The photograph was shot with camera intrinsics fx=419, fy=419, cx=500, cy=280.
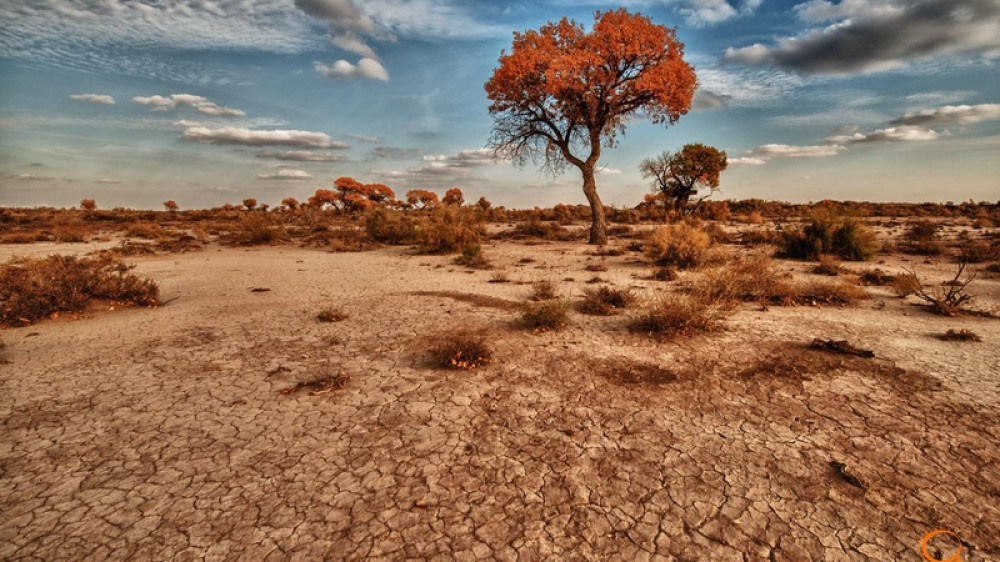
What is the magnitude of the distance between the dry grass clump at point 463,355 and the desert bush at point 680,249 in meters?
7.32

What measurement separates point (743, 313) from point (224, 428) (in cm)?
679

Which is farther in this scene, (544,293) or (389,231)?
(389,231)

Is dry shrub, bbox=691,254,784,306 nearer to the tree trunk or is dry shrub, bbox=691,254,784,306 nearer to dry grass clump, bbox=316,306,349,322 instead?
dry grass clump, bbox=316,306,349,322

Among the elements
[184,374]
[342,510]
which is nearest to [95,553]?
[342,510]

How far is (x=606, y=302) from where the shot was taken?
6.82m

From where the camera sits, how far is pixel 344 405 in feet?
12.6

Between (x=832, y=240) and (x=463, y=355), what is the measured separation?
12024mm

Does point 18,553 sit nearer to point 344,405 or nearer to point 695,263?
point 344,405

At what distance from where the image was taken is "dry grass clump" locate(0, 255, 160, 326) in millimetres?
6211

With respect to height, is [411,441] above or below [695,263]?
below

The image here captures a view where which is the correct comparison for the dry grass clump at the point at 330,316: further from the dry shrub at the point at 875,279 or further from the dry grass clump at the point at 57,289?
the dry shrub at the point at 875,279

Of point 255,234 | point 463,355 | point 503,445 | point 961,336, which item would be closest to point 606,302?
point 463,355

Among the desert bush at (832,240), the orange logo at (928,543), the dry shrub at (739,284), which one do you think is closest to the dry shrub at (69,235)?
the dry shrub at (739,284)

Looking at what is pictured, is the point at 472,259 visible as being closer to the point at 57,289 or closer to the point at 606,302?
the point at 606,302
